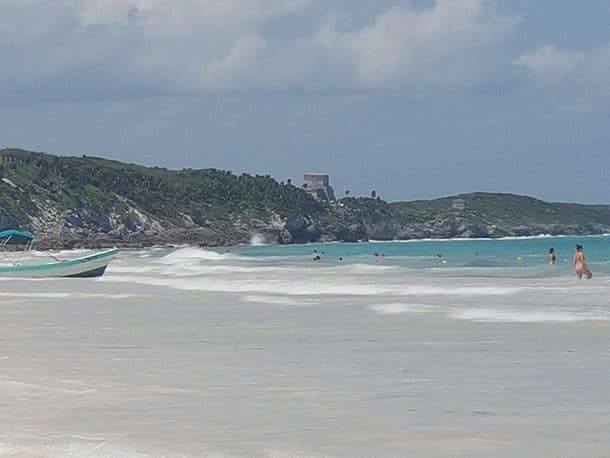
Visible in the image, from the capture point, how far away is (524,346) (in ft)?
56.1

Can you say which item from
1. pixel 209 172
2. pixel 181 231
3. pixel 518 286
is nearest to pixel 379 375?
pixel 518 286

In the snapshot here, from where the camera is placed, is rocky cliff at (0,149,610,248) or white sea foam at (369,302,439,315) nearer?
white sea foam at (369,302,439,315)

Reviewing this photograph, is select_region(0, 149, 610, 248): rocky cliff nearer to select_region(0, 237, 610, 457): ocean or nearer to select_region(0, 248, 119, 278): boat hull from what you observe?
select_region(0, 248, 119, 278): boat hull

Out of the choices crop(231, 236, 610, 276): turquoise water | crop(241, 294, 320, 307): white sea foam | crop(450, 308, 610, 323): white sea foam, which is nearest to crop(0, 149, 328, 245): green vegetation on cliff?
crop(231, 236, 610, 276): turquoise water

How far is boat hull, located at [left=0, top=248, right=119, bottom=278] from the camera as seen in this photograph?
141ft

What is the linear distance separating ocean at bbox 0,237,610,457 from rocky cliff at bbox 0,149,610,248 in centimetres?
10445

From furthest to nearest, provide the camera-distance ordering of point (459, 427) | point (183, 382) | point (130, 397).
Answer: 1. point (183, 382)
2. point (130, 397)
3. point (459, 427)

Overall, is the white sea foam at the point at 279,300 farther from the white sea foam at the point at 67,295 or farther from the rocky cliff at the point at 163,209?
the rocky cliff at the point at 163,209

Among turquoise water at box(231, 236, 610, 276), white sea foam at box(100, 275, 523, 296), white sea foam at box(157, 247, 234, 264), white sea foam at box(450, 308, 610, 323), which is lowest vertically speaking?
turquoise water at box(231, 236, 610, 276)

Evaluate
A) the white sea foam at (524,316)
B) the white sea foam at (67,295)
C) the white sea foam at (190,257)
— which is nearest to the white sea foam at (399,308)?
the white sea foam at (524,316)

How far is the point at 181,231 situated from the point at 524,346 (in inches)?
5251

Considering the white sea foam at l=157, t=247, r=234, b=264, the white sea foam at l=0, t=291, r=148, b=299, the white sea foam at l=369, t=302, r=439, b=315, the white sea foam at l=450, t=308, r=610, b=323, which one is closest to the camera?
the white sea foam at l=450, t=308, r=610, b=323

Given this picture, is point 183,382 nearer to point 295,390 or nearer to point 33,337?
point 295,390

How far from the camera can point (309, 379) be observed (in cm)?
1366
